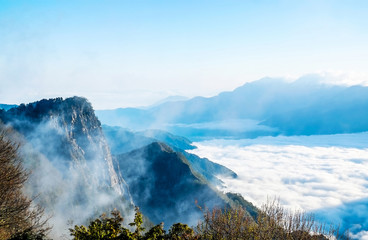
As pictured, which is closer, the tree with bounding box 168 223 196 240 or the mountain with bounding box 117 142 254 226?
the tree with bounding box 168 223 196 240

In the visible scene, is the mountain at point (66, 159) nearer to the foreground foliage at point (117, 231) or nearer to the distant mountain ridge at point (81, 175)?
the distant mountain ridge at point (81, 175)

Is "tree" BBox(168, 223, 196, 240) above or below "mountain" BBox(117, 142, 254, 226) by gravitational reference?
above

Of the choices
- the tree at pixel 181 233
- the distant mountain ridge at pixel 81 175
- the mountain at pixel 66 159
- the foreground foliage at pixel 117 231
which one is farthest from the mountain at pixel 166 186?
the foreground foliage at pixel 117 231

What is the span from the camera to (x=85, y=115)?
5059 inches

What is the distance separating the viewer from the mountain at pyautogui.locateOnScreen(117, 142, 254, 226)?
5763 inches

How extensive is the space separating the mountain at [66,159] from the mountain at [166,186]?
32.7 m

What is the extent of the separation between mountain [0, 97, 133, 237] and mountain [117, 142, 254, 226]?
107ft

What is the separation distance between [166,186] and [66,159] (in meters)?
76.8

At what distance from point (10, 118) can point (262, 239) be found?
108m

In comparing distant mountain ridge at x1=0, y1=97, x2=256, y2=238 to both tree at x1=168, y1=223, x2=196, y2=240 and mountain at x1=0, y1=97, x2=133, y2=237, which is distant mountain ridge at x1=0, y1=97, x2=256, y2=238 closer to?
mountain at x1=0, y1=97, x2=133, y2=237

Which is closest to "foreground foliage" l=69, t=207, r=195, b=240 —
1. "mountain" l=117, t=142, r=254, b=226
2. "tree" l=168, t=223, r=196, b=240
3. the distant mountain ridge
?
"tree" l=168, t=223, r=196, b=240

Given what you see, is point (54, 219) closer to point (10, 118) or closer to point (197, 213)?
point (10, 118)

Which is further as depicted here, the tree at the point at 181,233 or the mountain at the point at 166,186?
the mountain at the point at 166,186

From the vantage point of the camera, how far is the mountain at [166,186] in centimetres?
14638
